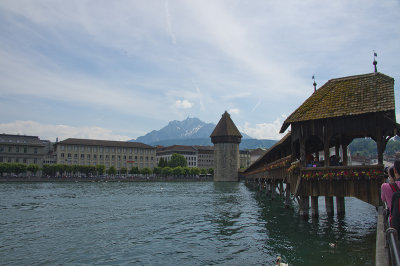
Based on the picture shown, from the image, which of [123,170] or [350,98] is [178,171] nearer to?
[123,170]

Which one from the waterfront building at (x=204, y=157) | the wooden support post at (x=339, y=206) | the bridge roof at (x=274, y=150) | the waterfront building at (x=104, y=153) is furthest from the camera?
the waterfront building at (x=204, y=157)

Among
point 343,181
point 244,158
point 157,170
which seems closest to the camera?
point 343,181

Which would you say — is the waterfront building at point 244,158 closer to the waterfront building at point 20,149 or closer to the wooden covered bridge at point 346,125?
the waterfront building at point 20,149

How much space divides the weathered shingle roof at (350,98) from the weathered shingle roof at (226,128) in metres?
91.0

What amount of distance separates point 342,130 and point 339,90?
247 cm

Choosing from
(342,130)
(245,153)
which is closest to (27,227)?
(342,130)

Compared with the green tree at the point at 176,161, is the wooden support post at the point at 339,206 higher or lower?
lower

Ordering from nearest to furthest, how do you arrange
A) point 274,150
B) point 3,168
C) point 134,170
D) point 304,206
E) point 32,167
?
point 304,206, point 274,150, point 3,168, point 32,167, point 134,170

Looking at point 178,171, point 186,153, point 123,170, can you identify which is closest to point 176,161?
point 178,171

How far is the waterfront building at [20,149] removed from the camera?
101062 millimetres

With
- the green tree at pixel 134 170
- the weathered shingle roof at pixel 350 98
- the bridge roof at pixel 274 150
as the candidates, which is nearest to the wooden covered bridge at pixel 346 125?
the weathered shingle roof at pixel 350 98

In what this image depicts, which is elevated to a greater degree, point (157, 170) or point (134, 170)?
point (134, 170)

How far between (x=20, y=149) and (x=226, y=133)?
61.3 metres

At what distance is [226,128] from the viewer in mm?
109125
